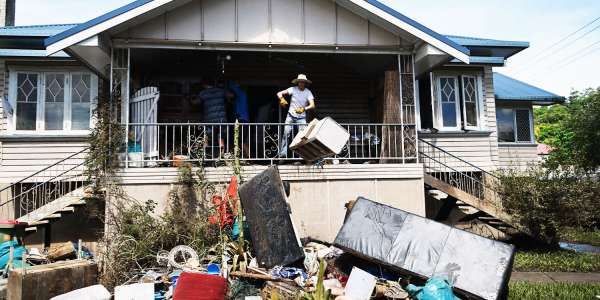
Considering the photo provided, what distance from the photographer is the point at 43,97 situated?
10641 millimetres

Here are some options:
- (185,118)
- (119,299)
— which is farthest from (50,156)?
(119,299)

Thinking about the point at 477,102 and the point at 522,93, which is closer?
the point at 477,102

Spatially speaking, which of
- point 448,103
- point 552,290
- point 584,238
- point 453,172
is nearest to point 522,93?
point 448,103

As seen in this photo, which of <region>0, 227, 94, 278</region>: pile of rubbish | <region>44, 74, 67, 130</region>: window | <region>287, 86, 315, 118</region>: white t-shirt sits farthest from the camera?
<region>44, 74, 67, 130</region>: window

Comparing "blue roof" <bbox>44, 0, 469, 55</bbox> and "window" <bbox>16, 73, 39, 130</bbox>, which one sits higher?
"blue roof" <bbox>44, 0, 469, 55</bbox>

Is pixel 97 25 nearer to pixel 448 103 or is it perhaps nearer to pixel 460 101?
pixel 448 103

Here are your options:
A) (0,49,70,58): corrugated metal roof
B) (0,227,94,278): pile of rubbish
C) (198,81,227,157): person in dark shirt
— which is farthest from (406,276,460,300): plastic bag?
(0,49,70,58): corrugated metal roof

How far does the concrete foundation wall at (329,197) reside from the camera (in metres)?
8.52

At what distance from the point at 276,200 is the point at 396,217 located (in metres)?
1.83

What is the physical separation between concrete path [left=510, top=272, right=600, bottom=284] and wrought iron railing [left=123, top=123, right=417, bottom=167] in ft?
9.03

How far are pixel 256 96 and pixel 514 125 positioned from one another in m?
7.54

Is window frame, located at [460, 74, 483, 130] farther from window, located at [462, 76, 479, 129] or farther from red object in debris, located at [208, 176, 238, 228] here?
red object in debris, located at [208, 176, 238, 228]

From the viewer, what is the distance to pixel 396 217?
23.5ft

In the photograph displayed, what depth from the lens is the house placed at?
862 centimetres
